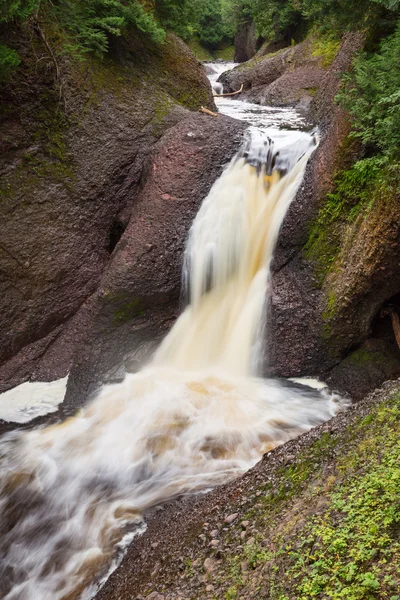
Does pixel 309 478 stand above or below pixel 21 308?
below

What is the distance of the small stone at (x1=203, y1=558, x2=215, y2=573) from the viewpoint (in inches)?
114

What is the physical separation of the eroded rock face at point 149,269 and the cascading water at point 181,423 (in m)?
0.25

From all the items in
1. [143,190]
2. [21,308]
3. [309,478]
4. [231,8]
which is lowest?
[309,478]

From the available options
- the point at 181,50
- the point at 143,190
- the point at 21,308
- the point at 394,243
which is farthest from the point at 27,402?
the point at 181,50

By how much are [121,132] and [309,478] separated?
6708 millimetres

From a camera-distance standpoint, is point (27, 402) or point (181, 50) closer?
point (27, 402)

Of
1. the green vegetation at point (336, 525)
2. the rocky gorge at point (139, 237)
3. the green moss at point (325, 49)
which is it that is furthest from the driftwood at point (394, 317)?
the green moss at point (325, 49)

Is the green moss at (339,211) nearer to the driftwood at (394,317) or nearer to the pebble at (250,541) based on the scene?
the driftwood at (394,317)

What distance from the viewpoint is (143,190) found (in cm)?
760

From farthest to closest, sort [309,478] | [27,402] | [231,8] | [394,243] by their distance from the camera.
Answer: [231,8]
[27,402]
[394,243]
[309,478]

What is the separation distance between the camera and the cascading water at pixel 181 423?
4.16 metres

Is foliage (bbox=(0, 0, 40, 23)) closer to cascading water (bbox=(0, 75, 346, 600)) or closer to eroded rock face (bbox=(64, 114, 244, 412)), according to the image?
eroded rock face (bbox=(64, 114, 244, 412))

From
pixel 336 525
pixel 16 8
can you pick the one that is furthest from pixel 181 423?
pixel 16 8

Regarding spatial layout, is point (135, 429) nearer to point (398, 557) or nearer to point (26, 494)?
point (26, 494)
